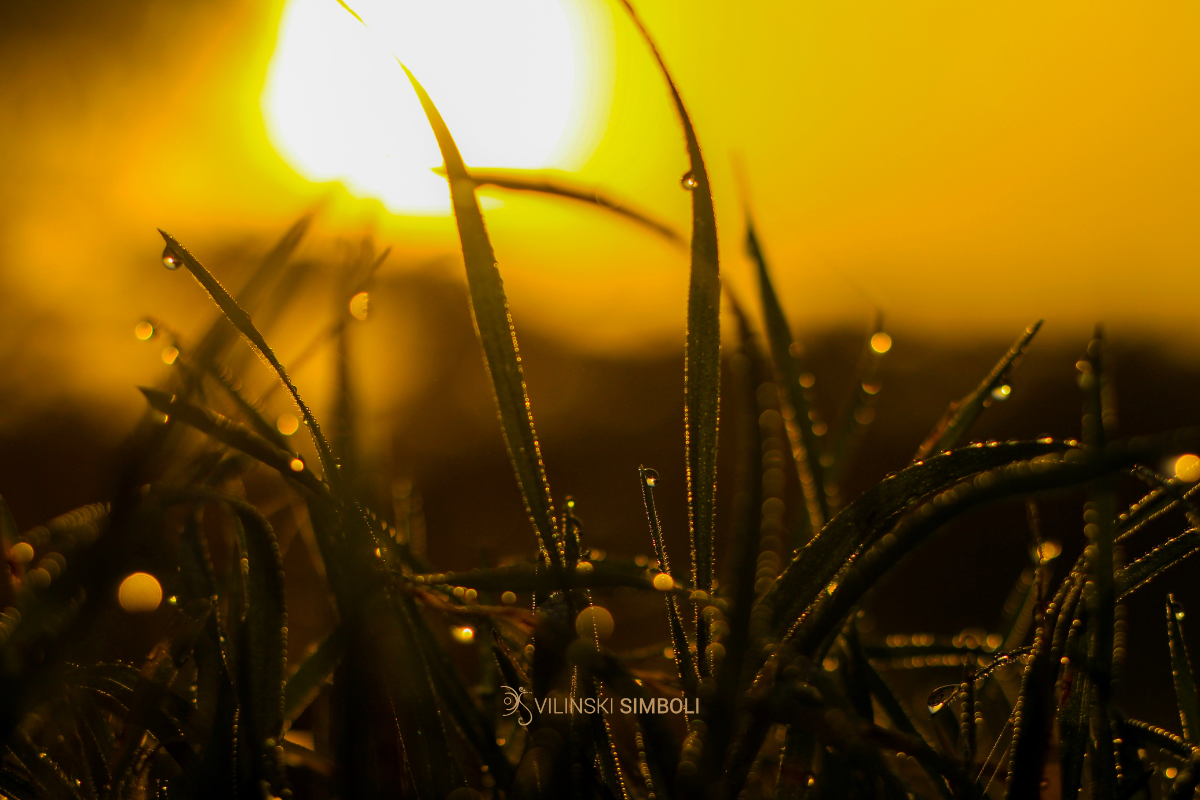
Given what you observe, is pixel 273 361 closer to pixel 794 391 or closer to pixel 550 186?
pixel 550 186

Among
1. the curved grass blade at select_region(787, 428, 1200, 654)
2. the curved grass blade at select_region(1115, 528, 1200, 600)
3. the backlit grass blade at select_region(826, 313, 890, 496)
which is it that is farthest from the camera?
the backlit grass blade at select_region(826, 313, 890, 496)

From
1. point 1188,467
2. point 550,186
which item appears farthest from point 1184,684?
point 550,186

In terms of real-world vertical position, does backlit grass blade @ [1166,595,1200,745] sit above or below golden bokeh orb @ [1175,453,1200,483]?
below

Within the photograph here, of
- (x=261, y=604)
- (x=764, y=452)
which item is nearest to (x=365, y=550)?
(x=261, y=604)

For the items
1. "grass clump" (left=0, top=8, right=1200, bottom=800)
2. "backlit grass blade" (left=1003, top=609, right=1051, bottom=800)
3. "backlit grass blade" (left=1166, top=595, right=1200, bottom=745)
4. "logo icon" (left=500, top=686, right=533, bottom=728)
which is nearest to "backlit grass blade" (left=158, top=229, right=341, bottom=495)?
"grass clump" (left=0, top=8, right=1200, bottom=800)

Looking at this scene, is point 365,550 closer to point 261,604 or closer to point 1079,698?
point 261,604

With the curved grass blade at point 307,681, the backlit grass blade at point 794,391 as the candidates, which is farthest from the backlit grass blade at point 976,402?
the curved grass blade at point 307,681

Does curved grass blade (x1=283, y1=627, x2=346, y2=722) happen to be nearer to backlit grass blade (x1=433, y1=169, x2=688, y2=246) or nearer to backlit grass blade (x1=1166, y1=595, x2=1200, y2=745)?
backlit grass blade (x1=433, y1=169, x2=688, y2=246)
